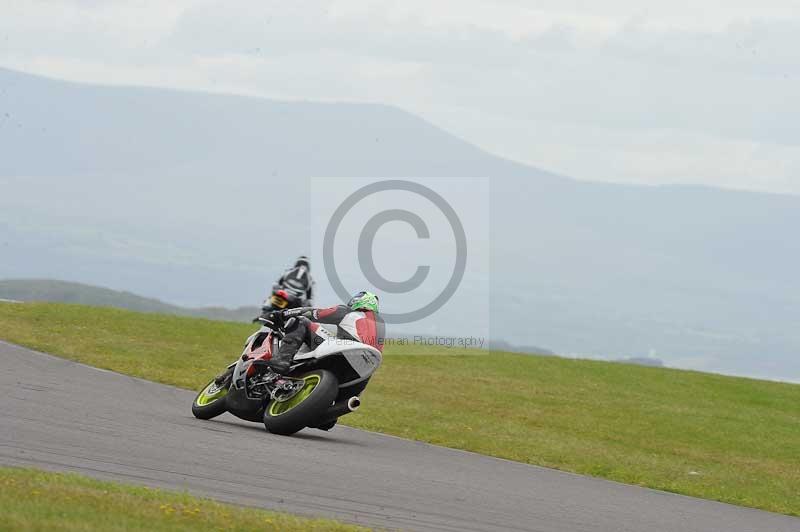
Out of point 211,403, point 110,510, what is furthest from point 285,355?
Answer: point 110,510

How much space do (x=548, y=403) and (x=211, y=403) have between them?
37.0ft

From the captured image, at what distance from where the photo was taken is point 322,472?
1194 centimetres

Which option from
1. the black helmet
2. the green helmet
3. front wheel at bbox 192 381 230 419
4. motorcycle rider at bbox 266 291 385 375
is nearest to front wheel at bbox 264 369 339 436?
motorcycle rider at bbox 266 291 385 375

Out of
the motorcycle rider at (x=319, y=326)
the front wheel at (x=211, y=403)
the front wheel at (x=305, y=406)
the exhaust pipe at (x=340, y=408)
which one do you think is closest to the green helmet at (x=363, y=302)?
the motorcycle rider at (x=319, y=326)

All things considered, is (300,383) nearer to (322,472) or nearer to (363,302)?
(363,302)

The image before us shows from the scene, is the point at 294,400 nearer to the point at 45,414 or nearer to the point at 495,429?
the point at 45,414

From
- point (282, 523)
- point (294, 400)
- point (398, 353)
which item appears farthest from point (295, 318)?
point (398, 353)

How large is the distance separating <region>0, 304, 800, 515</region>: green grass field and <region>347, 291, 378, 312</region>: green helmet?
3769mm

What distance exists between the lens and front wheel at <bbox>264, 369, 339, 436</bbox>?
46.3ft

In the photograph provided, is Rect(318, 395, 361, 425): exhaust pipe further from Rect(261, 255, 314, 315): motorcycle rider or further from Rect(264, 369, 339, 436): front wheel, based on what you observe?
Rect(261, 255, 314, 315): motorcycle rider

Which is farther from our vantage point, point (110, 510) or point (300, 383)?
point (300, 383)

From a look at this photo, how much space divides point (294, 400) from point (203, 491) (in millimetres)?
4757

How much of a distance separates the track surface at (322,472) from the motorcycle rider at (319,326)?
0.99 metres

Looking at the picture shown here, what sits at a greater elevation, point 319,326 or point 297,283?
point 297,283
